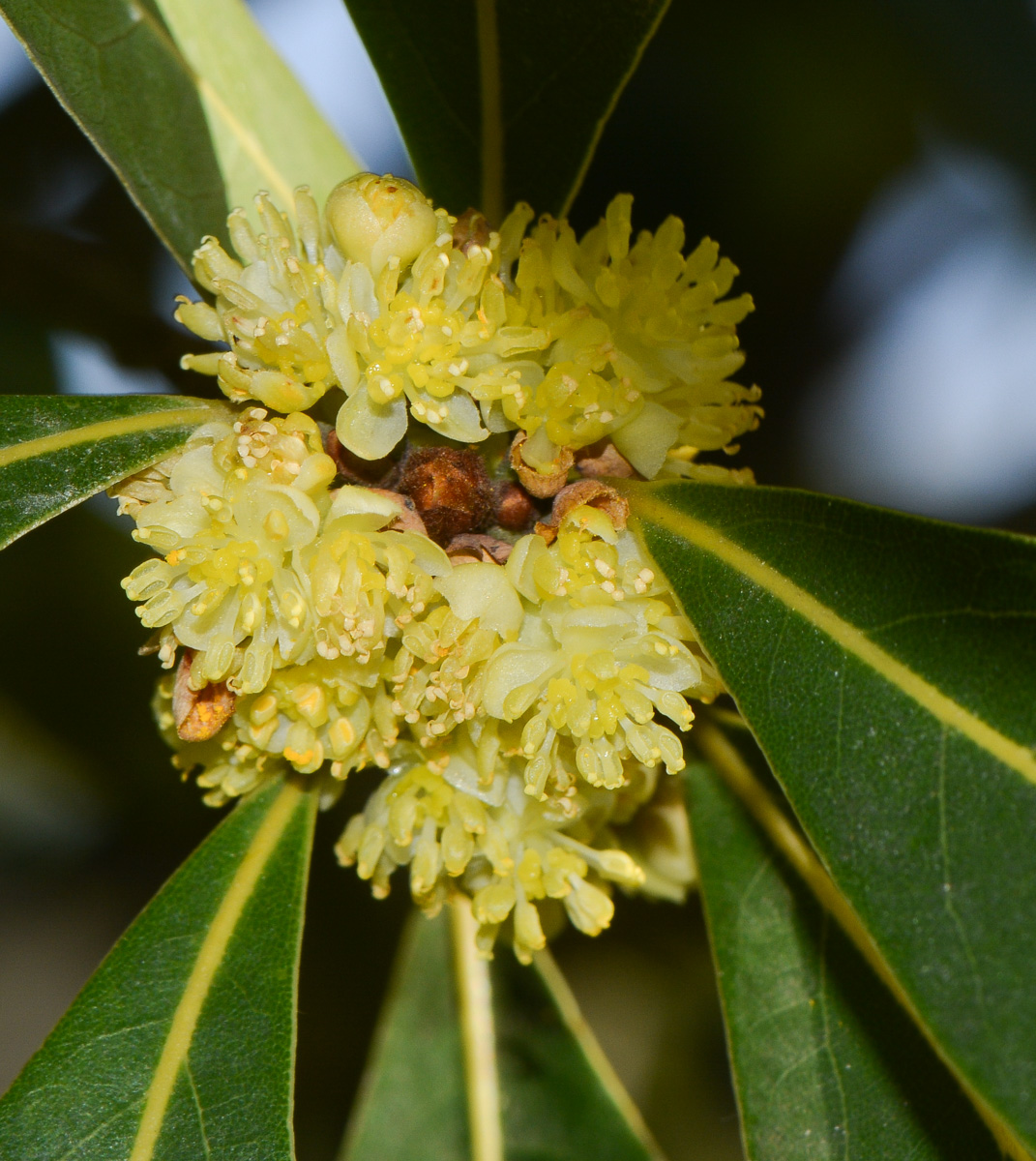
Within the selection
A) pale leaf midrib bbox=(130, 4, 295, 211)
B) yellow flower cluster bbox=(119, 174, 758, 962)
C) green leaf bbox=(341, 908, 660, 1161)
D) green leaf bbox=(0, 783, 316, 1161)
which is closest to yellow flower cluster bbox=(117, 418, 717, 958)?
yellow flower cluster bbox=(119, 174, 758, 962)

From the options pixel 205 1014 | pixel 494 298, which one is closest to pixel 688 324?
pixel 494 298

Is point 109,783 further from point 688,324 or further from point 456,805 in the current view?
point 688,324

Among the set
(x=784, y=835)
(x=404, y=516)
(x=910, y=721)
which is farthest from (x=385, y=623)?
(x=784, y=835)

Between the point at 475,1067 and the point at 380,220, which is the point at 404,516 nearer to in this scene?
the point at 380,220

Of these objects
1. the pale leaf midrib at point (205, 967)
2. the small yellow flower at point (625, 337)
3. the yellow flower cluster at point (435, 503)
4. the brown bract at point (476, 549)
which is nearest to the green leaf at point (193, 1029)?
the pale leaf midrib at point (205, 967)

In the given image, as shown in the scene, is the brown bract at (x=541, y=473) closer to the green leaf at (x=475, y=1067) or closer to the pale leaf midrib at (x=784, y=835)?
the pale leaf midrib at (x=784, y=835)

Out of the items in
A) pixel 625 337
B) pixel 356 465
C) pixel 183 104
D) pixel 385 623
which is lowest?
pixel 385 623

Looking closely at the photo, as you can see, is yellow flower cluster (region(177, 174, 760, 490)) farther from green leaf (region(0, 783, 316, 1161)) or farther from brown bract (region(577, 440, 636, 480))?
green leaf (region(0, 783, 316, 1161))
